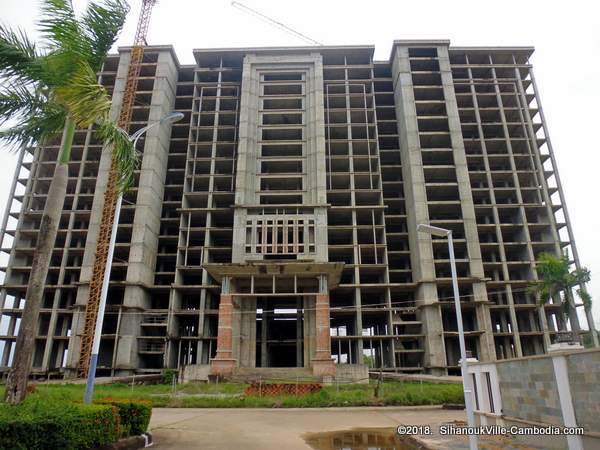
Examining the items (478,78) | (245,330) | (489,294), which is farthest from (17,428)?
(478,78)

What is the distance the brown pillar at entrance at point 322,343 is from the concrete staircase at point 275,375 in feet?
3.26

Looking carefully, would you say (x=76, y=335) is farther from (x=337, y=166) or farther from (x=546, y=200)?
(x=546, y=200)

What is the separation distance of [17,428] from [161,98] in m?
60.4

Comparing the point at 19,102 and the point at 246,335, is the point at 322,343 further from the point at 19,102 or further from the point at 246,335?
the point at 19,102

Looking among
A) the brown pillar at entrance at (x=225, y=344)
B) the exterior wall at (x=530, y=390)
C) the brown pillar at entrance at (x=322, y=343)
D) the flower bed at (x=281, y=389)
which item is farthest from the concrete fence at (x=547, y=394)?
the brown pillar at entrance at (x=225, y=344)

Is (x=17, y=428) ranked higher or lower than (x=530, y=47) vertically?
lower

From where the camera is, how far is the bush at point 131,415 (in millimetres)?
11906

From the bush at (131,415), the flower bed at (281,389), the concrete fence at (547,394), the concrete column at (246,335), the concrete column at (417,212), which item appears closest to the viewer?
the concrete fence at (547,394)

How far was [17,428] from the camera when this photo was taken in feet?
25.5

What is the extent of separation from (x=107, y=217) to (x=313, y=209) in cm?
2666

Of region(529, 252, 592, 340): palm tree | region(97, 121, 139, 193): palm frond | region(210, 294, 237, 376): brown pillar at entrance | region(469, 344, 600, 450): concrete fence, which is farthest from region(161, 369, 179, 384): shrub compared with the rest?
region(529, 252, 592, 340): palm tree

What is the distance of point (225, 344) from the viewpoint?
132ft

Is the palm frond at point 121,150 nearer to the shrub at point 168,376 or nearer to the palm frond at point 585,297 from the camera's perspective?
the shrub at point 168,376

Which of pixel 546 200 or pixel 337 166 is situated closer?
pixel 546 200
